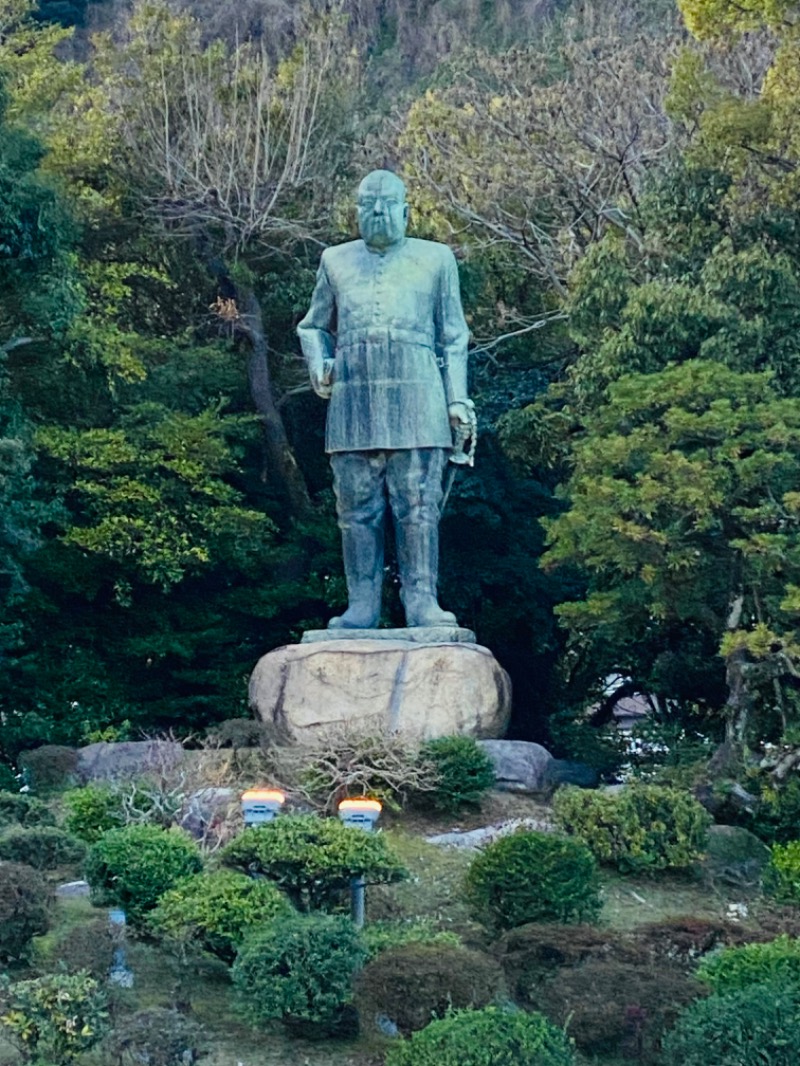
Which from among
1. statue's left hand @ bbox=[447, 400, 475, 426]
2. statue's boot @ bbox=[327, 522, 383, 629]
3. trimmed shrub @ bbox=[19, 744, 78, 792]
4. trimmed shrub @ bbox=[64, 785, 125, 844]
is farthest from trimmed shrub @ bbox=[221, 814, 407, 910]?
statue's left hand @ bbox=[447, 400, 475, 426]

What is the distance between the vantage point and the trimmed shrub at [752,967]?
23.7 ft

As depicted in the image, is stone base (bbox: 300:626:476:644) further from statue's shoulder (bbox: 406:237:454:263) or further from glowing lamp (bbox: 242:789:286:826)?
glowing lamp (bbox: 242:789:286:826)

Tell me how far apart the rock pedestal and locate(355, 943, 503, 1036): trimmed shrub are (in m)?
4.59

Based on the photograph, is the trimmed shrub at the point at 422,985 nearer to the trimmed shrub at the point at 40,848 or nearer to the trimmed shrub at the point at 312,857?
the trimmed shrub at the point at 312,857

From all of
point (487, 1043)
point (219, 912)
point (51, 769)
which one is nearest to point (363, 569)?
point (51, 769)

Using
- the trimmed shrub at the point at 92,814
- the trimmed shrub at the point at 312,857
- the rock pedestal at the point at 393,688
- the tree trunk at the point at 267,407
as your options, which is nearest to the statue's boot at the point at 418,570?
the rock pedestal at the point at 393,688

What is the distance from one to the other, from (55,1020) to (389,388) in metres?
6.71

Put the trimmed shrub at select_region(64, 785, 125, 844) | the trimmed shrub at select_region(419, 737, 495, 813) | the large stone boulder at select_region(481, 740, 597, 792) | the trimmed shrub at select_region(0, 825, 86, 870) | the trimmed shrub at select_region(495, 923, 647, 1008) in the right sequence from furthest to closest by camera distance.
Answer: the large stone boulder at select_region(481, 740, 597, 792), the trimmed shrub at select_region(419, 737, 495, 813), the trimmed shrub at select_region(64, 785, 125, 844), the trimmed shrub at select_region(0, 825, 86, 870), the trimmed shrub at select_region(495, 923, 647, 1008)

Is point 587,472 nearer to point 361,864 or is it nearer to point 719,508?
point 719,508

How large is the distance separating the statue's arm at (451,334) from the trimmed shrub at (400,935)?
4893 mm

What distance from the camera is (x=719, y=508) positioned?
Answer: 12.4m

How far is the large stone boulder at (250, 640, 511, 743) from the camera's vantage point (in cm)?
1216

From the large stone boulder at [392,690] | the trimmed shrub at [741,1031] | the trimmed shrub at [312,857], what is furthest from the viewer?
the large stone boulder at [392,690]

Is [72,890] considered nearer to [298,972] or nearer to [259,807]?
[259,807]
